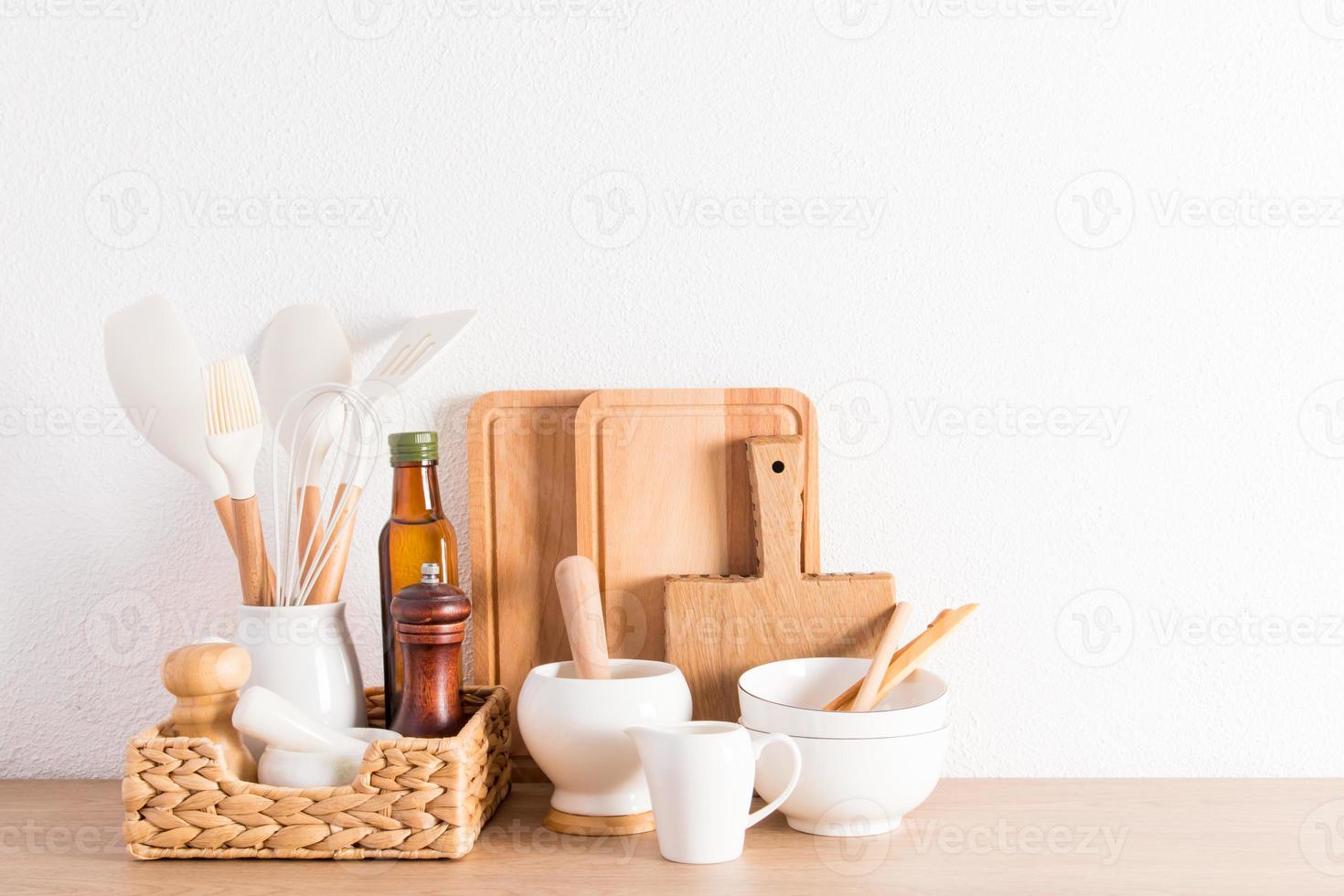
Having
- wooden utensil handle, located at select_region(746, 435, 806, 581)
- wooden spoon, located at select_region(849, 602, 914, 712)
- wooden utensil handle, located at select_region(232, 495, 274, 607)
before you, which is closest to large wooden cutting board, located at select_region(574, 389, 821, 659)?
wooden utensil handle, located at select_region(746, 435, 806, 581)

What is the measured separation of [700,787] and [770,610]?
196 mm

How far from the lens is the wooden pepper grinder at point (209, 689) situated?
0.73 metres

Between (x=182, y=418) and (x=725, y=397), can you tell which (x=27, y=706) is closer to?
(x=182, y=418)

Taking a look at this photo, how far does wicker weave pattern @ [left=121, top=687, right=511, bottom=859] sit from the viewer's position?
709 millimetres

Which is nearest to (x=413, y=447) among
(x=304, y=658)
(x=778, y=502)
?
(x=304, y=658)

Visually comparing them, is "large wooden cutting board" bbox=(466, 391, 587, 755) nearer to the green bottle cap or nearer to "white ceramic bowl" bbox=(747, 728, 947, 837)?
the green bottle cap

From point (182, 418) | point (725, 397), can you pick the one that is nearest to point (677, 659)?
point (725, 397)

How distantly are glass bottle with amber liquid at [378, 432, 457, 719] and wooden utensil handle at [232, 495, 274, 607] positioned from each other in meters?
0.09

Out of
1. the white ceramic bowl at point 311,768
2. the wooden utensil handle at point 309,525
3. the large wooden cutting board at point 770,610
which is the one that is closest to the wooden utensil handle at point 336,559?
the wooden utensil handle at point 309,525

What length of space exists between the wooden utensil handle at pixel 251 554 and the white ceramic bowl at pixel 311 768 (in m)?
0.13

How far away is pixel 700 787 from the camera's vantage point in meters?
0.69

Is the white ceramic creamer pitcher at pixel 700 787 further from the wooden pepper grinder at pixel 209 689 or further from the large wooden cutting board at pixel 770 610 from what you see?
the wooden pepper grinder at pixel 209 689

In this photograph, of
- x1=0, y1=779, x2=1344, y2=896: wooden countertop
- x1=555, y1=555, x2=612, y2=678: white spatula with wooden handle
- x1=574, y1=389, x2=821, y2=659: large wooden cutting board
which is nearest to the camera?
x1=0, y1=779, x2=1344, y2=896: wooden countertop

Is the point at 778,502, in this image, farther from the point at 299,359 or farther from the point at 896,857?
the point at 299,359
